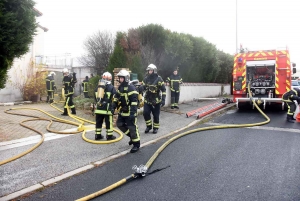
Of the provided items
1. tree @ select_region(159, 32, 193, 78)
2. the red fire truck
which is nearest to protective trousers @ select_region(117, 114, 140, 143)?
the red fire truck

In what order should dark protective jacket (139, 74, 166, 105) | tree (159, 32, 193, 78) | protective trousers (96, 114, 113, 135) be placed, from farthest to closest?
tree (159, 32, 193, 78), dark protective jacket (139, 74, 166, 105), protective trousers (96, 114, 113, 135)

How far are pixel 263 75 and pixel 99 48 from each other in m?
9.17

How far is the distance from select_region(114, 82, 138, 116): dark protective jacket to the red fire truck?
6220 mm

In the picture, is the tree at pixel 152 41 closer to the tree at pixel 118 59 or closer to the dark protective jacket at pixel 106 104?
the tree at pixel 118 59

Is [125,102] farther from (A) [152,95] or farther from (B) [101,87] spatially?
(A) [152,95]

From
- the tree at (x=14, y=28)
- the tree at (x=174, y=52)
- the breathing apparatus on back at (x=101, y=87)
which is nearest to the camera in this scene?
the tree at (x=14, y=28)

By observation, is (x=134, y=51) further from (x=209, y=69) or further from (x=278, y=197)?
(x=278, y=197)

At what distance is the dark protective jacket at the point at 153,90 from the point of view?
272 inches

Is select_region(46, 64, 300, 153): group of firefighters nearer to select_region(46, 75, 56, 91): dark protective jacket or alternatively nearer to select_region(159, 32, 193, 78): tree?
select_region(159, 32, 193, 78): tree

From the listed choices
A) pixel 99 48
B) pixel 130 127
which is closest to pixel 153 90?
pixel 130 127

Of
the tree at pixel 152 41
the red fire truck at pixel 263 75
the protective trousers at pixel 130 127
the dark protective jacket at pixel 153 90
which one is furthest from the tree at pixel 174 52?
the protective trousers at pixel 130 127

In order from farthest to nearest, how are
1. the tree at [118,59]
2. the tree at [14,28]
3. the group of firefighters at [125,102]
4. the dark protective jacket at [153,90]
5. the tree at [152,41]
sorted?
the tree at [152,41], the tree at [118,59], the dark protective jacket at [153,90], the group of firefighters at [125,102], the tree at [14,28]

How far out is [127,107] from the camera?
18.2 feet

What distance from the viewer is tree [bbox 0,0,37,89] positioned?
4.59 m
